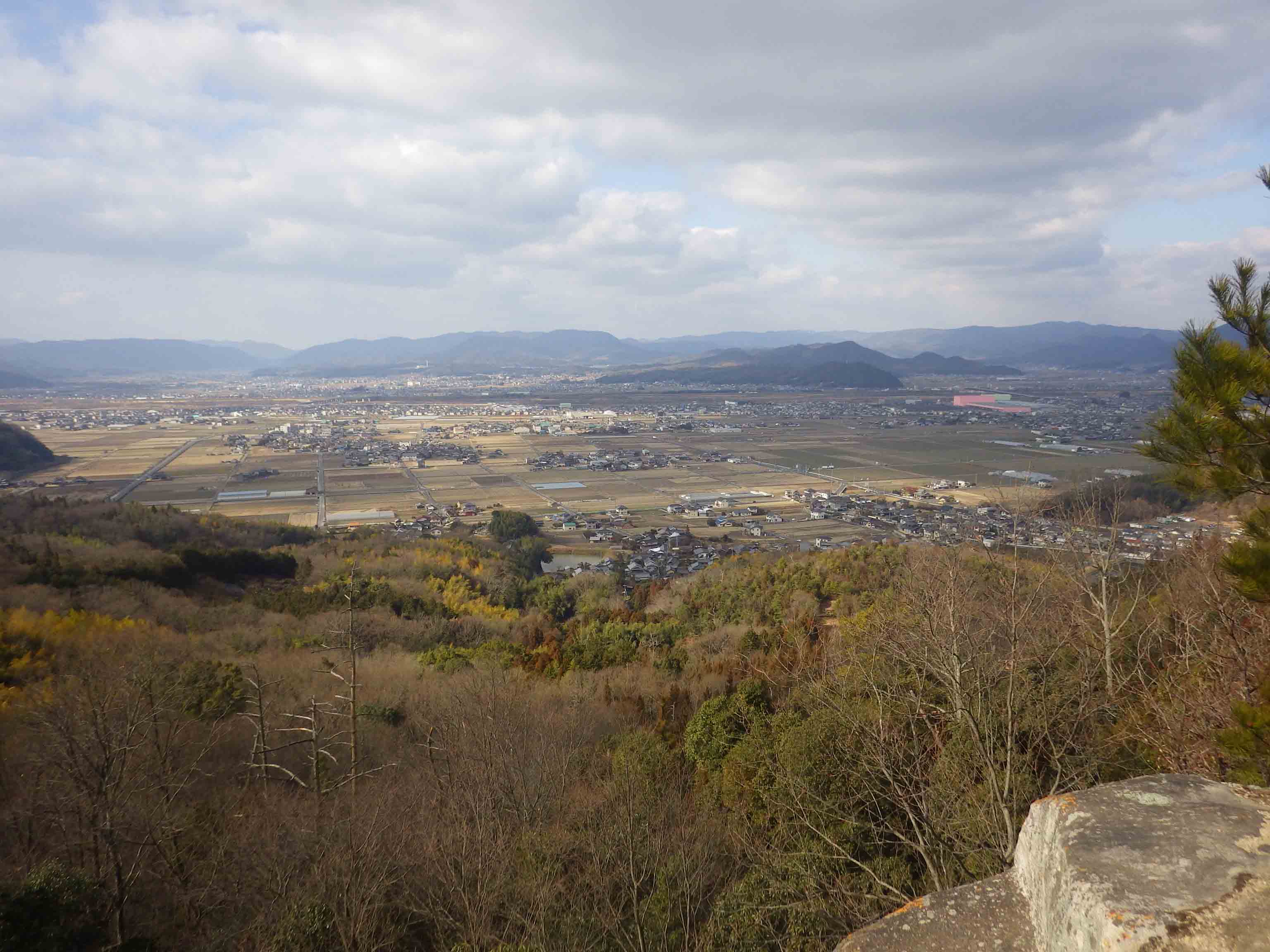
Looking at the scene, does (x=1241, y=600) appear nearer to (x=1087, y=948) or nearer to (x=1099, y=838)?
(x=1099, y=838)

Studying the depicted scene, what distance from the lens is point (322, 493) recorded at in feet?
153

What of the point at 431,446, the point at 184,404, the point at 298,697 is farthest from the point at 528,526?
the point at 184,404

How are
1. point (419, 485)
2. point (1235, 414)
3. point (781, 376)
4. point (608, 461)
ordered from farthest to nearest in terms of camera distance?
point (781, 376), point (608, 461), point (419, 485), point (1235, 414)

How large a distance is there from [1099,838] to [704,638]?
15.5 m

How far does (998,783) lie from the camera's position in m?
6.41

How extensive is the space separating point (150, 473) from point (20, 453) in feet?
33.9

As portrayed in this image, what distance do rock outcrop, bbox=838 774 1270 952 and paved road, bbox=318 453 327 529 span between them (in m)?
38.2

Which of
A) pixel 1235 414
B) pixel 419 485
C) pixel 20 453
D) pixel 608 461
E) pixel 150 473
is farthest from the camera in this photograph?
pixel 608 461

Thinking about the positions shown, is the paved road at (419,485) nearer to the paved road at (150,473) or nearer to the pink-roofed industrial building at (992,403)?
the paved road at (150,473)

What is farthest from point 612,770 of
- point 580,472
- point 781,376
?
point 781,376

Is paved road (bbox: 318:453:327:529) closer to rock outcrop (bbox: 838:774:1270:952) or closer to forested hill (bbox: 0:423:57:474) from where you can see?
forested hill (bbox: 0:423:57:474)

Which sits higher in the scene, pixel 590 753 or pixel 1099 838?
pixel 1099 838

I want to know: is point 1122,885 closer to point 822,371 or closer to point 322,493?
point 322,493

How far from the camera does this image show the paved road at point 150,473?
140ft
